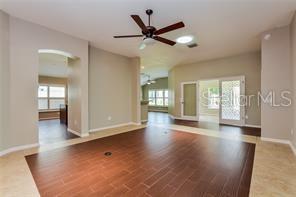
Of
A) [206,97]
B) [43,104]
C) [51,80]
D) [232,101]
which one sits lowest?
[43,104]

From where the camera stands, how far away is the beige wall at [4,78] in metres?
2.97

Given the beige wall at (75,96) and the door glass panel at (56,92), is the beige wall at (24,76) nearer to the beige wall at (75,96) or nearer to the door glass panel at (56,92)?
the beige wall at (75,96)

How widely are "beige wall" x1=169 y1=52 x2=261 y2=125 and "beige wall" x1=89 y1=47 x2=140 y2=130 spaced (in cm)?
291

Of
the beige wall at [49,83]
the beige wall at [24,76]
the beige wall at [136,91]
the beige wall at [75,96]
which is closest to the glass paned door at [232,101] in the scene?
the beige wall at [136,91]

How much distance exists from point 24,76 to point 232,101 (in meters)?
7.24

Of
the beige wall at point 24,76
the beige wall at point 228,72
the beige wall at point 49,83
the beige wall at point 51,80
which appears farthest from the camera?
the beige wall at point 51,80

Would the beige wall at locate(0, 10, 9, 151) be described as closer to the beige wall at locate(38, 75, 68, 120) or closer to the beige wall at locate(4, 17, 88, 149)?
the beige wall at locate(4, 17, 88, 149)

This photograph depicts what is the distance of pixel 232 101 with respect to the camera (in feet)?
20.4

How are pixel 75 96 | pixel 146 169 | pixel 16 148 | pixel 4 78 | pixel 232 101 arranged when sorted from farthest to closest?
1. pixel 232 101
2. pixel 75 96
3. pixel 16 148
4. pixel 4 78
5. pixel 146 169

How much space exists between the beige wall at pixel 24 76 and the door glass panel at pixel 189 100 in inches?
245

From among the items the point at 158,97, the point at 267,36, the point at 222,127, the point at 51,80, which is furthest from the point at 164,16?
the point at 158,97

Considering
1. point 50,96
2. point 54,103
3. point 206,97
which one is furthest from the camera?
point 206,97

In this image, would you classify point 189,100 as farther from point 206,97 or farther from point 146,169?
point 146,169

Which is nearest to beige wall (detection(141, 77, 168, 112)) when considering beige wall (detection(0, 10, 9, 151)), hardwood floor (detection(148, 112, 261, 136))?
hardwood floor (detection(148, 112, 261, 136))
